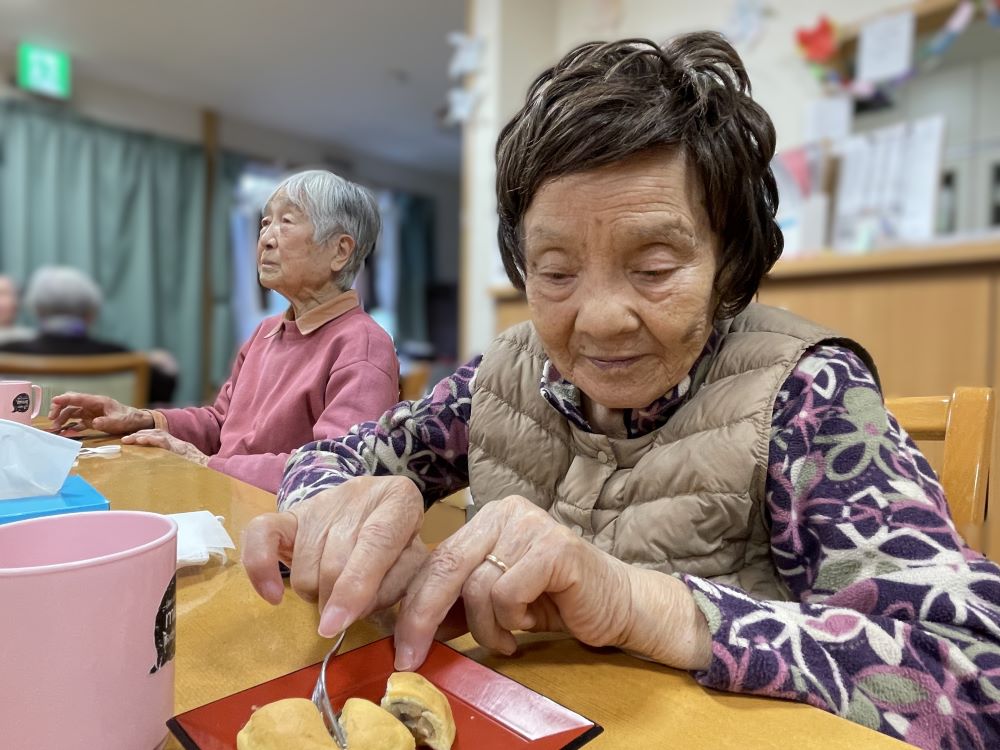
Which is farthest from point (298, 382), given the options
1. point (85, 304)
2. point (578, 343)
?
point (85, 304)

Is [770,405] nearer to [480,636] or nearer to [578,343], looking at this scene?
[578,343]

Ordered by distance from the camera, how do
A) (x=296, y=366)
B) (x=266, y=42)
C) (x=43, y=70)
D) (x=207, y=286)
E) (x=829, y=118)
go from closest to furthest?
(x=296, y=366), (x=207, y=286), (x=829, y=118), (x=266, y=42), (x=43, y=70)

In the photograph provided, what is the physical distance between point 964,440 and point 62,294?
1.30 meters

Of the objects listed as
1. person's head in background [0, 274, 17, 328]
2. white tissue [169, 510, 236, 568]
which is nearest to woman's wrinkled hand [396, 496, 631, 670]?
white tissue [169, 510, 236, 568]

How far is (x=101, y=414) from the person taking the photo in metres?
0.80

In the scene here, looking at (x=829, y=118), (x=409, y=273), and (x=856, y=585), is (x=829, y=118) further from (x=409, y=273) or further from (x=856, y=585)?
(x=856, y=585)

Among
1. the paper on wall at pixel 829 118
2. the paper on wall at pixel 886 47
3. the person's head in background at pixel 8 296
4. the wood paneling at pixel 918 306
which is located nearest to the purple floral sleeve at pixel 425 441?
the person's head in background at pixel 8 296

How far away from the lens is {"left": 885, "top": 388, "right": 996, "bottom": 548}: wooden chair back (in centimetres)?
77

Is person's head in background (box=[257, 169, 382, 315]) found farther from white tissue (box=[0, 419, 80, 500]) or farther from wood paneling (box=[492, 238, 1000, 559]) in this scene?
wood paneling (box=[492, 238, 1000, 559])

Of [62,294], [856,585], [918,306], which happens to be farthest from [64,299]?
[918,306]

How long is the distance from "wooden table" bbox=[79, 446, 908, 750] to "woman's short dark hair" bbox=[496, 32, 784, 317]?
1.25 ft

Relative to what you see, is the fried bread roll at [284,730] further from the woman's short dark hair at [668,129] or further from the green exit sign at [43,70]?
the green exit sign at [43,70]

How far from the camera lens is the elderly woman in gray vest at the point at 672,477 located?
48 cm

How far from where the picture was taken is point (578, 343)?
0.67 metres
